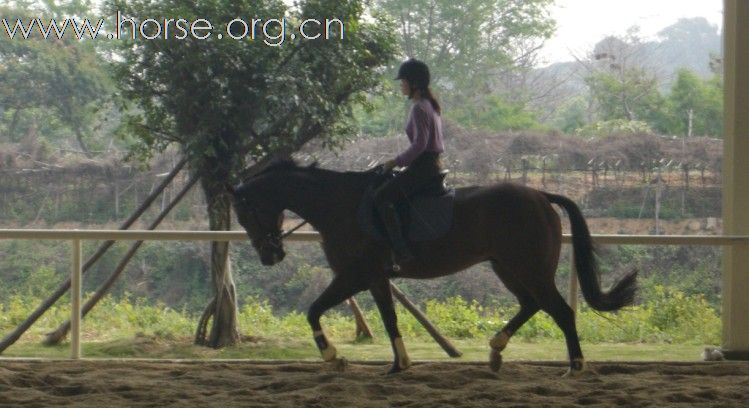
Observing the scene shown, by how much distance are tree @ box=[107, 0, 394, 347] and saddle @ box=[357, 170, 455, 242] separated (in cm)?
207

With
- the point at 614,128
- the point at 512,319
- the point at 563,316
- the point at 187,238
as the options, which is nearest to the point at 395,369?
the point at 512,319

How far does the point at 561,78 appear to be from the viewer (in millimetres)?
13758

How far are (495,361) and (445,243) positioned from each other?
0.82 meters

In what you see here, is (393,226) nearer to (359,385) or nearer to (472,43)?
(359,385)

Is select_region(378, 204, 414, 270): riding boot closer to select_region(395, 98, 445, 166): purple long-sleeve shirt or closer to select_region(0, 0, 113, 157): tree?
select_region(395, 98, 445, 166): purple long-sleeve shirt

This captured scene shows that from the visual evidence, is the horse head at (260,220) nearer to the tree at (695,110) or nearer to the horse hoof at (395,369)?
the horse hoof at (395,369)

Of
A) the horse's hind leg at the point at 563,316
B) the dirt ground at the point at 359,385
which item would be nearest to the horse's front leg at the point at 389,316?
the dirt ground at the point at 359,385

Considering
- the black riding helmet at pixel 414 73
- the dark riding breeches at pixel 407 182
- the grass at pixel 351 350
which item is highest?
the black riding helmet at pixel 414 73

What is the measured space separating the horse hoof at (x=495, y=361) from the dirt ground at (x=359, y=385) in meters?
0.07

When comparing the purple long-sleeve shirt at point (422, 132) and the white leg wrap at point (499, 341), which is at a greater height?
the purple long-sleeve shirt at point (422, 132)

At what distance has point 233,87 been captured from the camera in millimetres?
7812

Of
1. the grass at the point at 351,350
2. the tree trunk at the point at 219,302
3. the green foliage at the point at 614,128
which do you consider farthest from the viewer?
the green foliage at the point at 614,128

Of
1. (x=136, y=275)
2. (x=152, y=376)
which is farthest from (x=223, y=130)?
(x=136, y=275)

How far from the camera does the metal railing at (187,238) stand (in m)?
6.62
